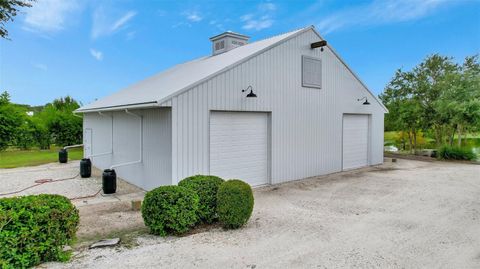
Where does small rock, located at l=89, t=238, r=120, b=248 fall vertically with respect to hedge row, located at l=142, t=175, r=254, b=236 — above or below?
below

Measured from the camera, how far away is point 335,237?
15.1ft

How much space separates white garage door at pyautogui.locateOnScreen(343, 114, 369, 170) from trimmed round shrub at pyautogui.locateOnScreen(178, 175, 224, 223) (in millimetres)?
7456

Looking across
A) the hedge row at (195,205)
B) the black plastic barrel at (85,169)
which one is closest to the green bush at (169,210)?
the hedge row at (195,205)

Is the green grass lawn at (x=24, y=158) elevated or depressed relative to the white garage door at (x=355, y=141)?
depressed

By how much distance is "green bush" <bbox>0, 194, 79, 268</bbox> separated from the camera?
3.32 metres

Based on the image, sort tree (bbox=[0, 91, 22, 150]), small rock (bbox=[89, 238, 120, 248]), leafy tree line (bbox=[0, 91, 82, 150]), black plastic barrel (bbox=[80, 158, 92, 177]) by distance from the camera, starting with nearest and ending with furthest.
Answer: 1. small rock (bbox=[89, 238, 120, 248])
2. black plastic barrel (bbox=[80, 158, 92, 177])
3. tree (bbox=[0, 91, 22, 150])
4. leafy tree line (bbox=[0, 91, 82, 150])

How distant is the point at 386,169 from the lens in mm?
11492

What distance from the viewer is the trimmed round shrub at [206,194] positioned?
4.97 meters

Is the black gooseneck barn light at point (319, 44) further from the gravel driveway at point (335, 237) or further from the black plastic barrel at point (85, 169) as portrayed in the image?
the black plastic barrel at point (85, 169)

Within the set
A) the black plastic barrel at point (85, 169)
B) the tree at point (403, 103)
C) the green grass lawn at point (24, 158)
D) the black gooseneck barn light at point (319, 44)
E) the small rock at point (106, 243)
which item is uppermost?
the black gooseneck barn light at point (319, 44)

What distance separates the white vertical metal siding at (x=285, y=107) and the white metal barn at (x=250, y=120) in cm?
3

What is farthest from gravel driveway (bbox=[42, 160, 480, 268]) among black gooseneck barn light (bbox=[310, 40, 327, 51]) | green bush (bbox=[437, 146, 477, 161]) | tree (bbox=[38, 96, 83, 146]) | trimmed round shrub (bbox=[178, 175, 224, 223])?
tree (bbox=[38, 96, 83, 146])

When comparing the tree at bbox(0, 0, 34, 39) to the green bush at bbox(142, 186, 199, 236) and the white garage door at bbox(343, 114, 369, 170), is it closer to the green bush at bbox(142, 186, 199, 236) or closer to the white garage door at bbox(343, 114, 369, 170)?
the green bush at bbox(142, 186, 199, 236)

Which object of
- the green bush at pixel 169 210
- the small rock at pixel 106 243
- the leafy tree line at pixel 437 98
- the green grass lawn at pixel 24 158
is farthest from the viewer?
the leafy tree line at pixel 437 98
